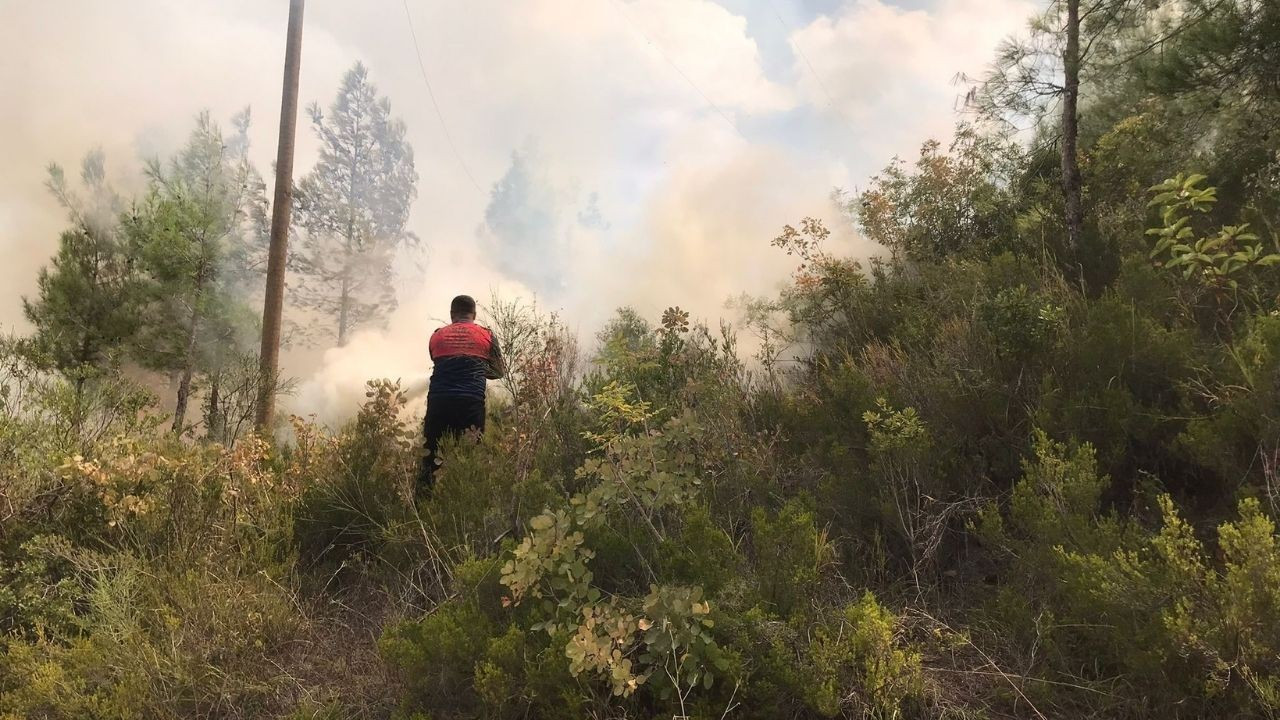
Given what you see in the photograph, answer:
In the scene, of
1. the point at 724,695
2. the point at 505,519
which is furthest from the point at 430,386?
the point at 724,695

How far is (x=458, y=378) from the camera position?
175 inches

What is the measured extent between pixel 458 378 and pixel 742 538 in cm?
261

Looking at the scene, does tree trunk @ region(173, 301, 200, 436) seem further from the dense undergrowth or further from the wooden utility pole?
the dense undergrowth

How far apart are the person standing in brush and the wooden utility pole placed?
4318 mm

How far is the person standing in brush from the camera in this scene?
4391 millimetres

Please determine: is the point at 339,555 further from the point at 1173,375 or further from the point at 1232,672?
the point at 1173,375

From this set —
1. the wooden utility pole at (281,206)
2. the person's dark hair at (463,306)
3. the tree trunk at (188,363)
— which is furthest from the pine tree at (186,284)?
the person's dark hair at (463,306)

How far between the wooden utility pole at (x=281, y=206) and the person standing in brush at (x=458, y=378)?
4.32 meters

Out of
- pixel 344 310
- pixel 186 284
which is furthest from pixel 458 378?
pixel 344 310

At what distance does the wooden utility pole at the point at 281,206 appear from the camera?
8.16 m

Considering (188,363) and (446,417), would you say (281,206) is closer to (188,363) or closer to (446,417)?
(446,417)

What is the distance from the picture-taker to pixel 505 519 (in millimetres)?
3086

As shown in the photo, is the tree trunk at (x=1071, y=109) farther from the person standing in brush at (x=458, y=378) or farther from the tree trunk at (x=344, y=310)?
the tree trunk at (x=344, y=310)

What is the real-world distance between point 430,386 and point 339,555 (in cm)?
133
